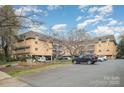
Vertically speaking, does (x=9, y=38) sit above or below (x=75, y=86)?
above

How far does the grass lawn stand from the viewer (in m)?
7.82

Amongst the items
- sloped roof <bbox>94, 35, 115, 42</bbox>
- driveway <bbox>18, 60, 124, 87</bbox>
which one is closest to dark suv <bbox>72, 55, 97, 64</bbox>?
driveway <bbox>18, 60, 124, 87</bbox>

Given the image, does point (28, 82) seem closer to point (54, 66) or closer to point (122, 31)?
point (54, 66)

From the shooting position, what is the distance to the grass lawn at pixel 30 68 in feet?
25.6

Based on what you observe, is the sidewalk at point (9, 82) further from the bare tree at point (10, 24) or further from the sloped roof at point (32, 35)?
the sloped roof at point (32, 35)

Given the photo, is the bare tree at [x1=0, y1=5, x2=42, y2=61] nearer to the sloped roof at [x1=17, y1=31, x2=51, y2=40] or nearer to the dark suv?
the sloped roof at [x1=17, y1=31, x2=51, y2=40]

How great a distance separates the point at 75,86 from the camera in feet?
23.9

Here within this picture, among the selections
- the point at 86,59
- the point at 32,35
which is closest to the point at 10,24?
the point at 32,35

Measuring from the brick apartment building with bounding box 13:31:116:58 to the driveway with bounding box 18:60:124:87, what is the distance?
1.11ft

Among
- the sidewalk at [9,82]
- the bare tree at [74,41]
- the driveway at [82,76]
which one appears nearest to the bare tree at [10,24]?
the sidewalk at [9,82]
